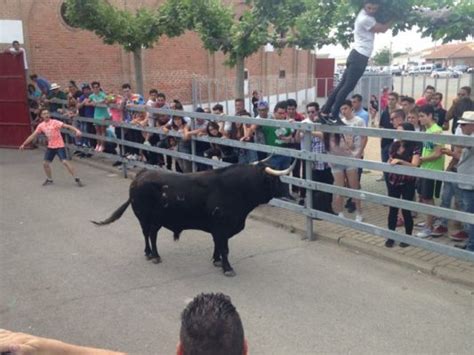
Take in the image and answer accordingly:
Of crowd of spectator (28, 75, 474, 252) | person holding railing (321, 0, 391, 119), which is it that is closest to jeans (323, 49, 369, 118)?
person holding railing (321, 0, 391, 119)

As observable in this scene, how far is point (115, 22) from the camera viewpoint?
13.8 m

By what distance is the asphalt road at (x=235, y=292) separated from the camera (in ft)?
14.4

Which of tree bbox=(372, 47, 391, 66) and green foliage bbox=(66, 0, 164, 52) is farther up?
green foliage bbox=(66, 0, 164, 52)

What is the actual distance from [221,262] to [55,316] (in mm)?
1945

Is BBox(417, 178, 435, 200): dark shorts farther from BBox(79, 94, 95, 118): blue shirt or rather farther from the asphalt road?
BBox(79, 94, 95, 118): blue shirt

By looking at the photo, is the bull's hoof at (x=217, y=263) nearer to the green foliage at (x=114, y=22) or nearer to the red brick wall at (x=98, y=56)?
the green foliage at (x=114, y=22)

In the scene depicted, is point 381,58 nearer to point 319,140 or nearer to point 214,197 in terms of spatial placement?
point 319,140

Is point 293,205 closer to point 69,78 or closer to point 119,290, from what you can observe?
point 119,290

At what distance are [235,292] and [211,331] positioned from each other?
3.50m

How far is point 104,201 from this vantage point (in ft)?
29.9

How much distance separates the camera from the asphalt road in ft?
14.4

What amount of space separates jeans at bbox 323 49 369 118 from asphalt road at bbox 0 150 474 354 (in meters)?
1.76

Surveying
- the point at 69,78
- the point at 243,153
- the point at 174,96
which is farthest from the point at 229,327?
the point at 174,96

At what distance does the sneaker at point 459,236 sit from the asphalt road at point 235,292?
4.10 feet
